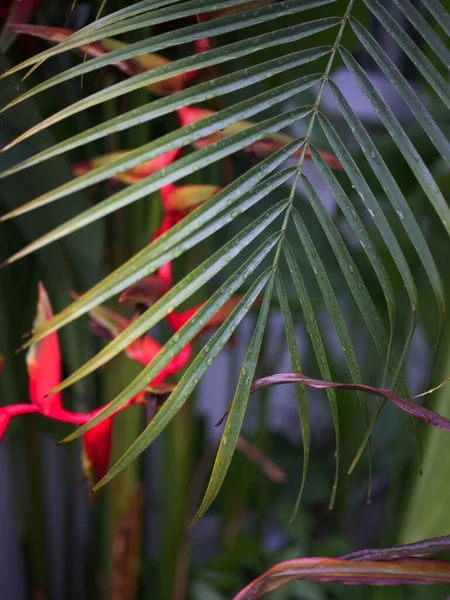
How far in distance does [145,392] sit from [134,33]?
0.24 meters

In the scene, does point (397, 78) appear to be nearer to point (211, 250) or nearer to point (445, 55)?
point (445, 55)

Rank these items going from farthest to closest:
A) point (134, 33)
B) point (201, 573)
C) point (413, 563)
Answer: point (201, 573)
point (134, 33)
point (413, 563)

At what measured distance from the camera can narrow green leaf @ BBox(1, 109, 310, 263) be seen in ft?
0.78

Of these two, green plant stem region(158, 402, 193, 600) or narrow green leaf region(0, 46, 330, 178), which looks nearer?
narrow green leaf region(0, 46, 330, 178)

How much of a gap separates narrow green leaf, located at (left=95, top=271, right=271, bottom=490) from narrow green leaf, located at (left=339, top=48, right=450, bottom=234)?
8cm

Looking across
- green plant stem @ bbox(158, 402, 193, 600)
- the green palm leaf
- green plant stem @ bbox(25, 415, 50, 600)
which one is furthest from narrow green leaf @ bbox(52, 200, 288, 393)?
green plant stem @ bbox(25, 415, 50, 600)

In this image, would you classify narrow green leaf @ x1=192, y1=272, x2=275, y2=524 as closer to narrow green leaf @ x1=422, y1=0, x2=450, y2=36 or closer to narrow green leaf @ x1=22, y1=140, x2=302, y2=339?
narrow green leaf @ x1=22, y1=140, x2=302, y2=339

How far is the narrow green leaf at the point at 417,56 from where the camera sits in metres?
0.25

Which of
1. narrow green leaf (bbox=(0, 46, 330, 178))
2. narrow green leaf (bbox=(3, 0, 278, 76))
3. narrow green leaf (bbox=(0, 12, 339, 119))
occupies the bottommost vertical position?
narrow green leaf (bbox=(0, 46, 330, 178))

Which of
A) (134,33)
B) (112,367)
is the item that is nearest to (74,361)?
(112,367)

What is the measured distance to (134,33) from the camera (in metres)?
0.39

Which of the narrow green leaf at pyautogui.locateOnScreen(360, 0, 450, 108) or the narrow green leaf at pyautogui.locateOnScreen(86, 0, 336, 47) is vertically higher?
the narrow green leaf at pyautogui.locateOnScreen(86, 0, 336, 47)

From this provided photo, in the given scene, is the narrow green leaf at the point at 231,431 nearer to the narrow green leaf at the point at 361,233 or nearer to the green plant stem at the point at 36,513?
the narrow green leaf at the point at 361,233

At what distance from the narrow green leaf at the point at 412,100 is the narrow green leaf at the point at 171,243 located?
0.22ft
